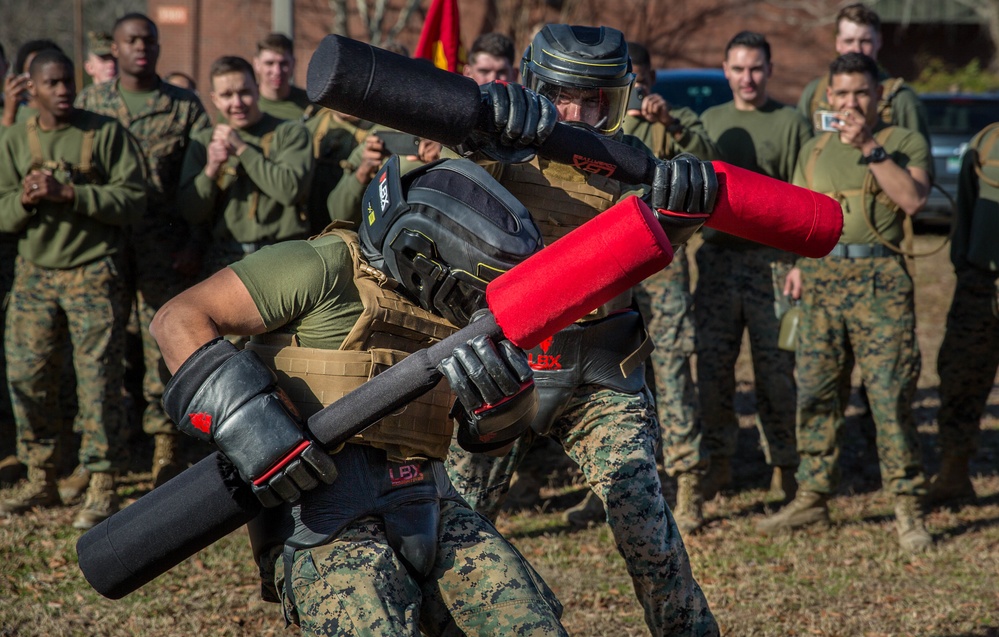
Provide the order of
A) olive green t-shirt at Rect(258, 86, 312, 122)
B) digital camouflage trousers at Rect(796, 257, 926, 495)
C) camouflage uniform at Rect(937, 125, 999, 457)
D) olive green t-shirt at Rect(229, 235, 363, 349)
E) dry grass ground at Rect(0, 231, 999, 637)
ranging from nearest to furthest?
1. olive green t-shirt at Rect(229, 235, 363, 349)
2. dry grass ground at Rect(0, 231, 999, 637)
3. digital camouflage trousers at Rect(796, 257, 926, 495)
4. camouflage uniform at Rect(937, 125, 999, 457)
5. olive green t-shirt at Rect(258, 86, 312, 122)

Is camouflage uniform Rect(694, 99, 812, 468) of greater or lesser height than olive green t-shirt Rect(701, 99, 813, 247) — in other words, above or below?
below

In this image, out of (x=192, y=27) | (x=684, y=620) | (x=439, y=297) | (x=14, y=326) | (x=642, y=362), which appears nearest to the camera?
(x=439, y=297)

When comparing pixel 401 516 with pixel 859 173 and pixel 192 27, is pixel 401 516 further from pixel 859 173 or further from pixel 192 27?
pixel 192 27

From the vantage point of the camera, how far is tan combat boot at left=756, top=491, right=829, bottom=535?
614cm

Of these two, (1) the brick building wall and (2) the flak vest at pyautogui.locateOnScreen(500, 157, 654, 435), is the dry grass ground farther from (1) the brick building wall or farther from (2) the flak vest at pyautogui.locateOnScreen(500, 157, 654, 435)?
(1) the brick building wall

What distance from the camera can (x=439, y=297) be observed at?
2.86m

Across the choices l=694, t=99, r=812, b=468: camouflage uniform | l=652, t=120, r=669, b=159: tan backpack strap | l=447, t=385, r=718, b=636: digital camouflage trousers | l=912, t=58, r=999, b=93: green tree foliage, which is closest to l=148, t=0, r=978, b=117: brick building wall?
l=912, t=58, r=999, b=93: green tree foliage

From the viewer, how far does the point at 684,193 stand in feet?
9.90

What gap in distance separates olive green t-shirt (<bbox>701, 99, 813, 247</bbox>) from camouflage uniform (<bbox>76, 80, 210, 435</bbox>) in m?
3.28

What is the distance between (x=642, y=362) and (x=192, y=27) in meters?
19.8

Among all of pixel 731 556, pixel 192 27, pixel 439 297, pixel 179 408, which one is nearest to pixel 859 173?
pixel 731 556

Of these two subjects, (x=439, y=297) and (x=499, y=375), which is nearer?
(x=499, y=375)

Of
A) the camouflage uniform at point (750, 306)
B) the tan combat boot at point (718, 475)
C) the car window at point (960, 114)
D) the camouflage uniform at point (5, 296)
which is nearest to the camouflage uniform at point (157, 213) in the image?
the camouflage uniform at point (5, 296)

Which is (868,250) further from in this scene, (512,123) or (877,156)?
(512,123)
